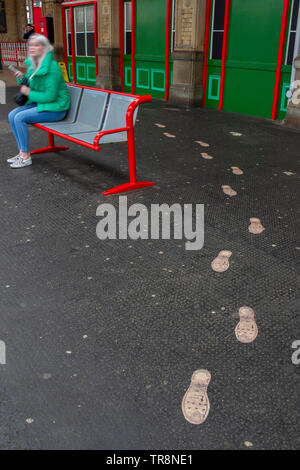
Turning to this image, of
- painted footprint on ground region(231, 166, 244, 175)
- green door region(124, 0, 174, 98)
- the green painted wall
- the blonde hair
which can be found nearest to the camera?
the blonde hair

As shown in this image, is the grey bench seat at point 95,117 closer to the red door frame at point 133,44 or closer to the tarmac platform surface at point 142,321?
the tarmac platform surface at point 142,321

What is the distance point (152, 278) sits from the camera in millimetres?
2965

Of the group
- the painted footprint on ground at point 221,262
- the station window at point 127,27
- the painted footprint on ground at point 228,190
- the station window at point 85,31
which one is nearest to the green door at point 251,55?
→ the station window at point 127,27

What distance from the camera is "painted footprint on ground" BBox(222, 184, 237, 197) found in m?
4.47

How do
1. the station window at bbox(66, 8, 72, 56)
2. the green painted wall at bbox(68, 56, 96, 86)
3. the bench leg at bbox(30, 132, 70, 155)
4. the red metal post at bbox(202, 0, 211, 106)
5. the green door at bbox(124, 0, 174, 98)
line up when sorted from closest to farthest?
the bench leg at bbox(30, 132, 70, 155) → the red metal post at bbox(202, 0, 211, 106) → the green door at bbox(124, 0, 174, 98) → the green painted wall at bbox(68, 56, 96, 86) → the station window at bbox(66, 8, 72, 56)

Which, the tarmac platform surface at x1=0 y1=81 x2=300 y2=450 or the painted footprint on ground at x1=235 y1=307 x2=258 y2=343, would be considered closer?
the tarmac platform surface at x1=0 y1=81 x2=300 y2=450

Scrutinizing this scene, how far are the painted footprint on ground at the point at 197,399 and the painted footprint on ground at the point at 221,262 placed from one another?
1051 millimetres

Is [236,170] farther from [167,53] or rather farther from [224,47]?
[167,53]

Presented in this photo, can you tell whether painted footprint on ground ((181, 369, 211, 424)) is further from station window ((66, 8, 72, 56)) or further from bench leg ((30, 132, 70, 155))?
station window ((66, 8, 72, 56))

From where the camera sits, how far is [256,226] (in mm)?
3732

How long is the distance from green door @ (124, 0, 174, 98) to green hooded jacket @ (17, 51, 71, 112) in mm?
6144

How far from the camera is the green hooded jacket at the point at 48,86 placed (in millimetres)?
5117

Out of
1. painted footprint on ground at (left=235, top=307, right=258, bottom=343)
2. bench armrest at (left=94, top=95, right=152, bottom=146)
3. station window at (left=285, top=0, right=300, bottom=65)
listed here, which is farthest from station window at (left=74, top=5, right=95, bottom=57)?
painted footprint on ground at (left=235, top=307, right=258, bottom=343)
